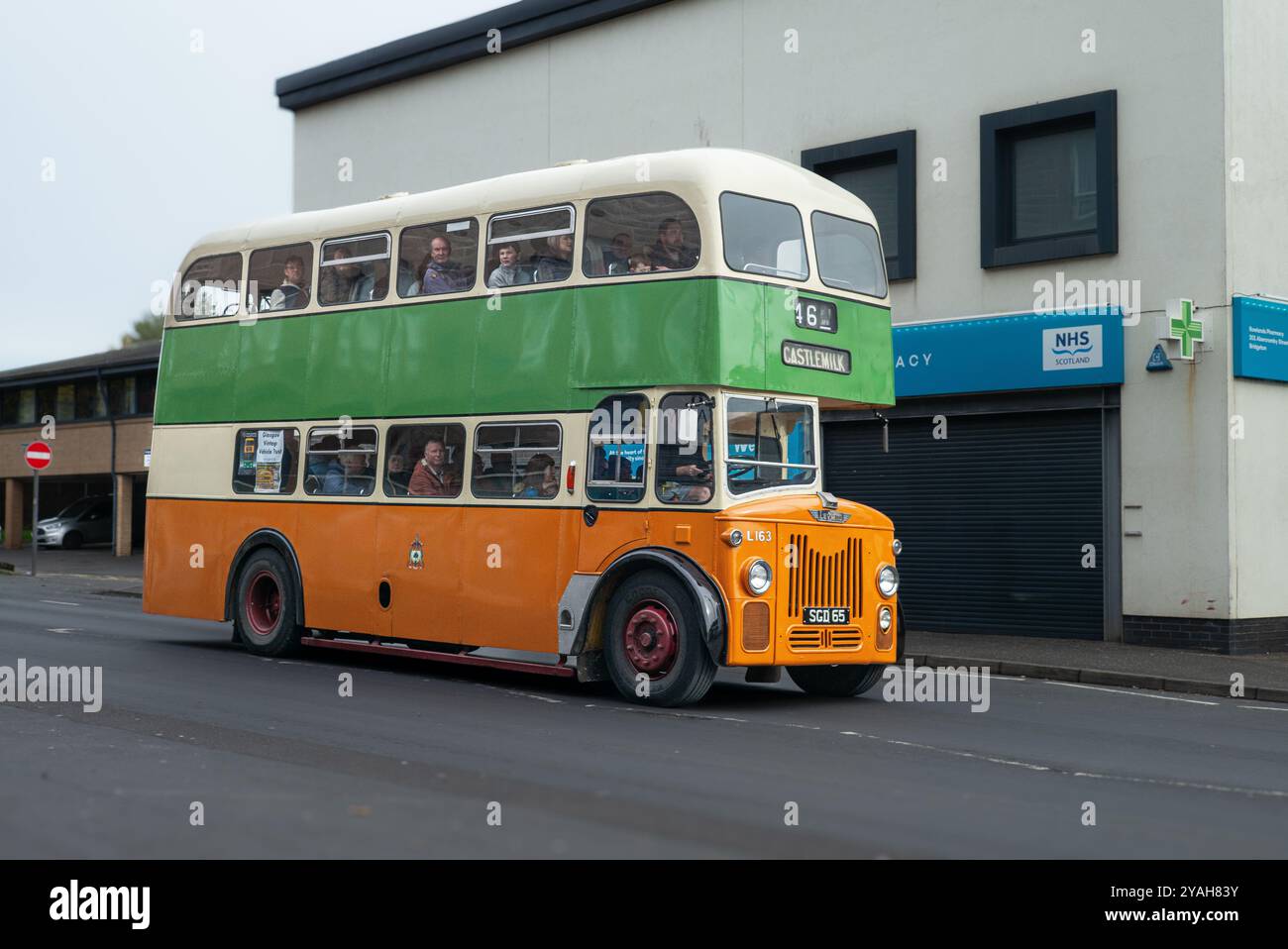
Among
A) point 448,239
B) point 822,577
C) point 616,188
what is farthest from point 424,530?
point 822,577

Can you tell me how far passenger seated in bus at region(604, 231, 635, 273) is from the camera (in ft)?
41.6

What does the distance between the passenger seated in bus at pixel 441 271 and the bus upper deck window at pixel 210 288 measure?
3020 millimetres

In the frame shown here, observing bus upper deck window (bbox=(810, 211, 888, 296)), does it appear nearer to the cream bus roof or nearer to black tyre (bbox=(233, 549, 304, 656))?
the cream bus roof

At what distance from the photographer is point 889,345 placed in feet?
45.2

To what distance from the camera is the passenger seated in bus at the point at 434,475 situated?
14086 millimetres

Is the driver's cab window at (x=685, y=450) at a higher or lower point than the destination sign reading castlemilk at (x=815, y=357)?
lower

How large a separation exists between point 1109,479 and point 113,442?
35.8m

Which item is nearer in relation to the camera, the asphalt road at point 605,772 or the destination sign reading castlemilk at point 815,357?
the asphalt road at point 605,772

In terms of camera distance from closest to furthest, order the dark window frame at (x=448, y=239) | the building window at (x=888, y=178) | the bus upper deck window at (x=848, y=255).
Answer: the bus upper deck window at (x=848, y=255), the dark window frame at (x=448, y=239), the building window at (x=888, y=178)

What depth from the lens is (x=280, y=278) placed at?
15.9 m

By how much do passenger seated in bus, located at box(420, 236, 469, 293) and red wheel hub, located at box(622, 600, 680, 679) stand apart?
3.68 metres

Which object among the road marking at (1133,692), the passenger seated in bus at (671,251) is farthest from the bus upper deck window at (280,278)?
the road marking at (1133,692)

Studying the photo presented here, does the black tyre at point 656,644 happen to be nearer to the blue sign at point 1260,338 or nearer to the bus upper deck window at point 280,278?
the bus upper deck window at point 280,278

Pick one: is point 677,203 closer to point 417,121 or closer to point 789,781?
point 789,781
